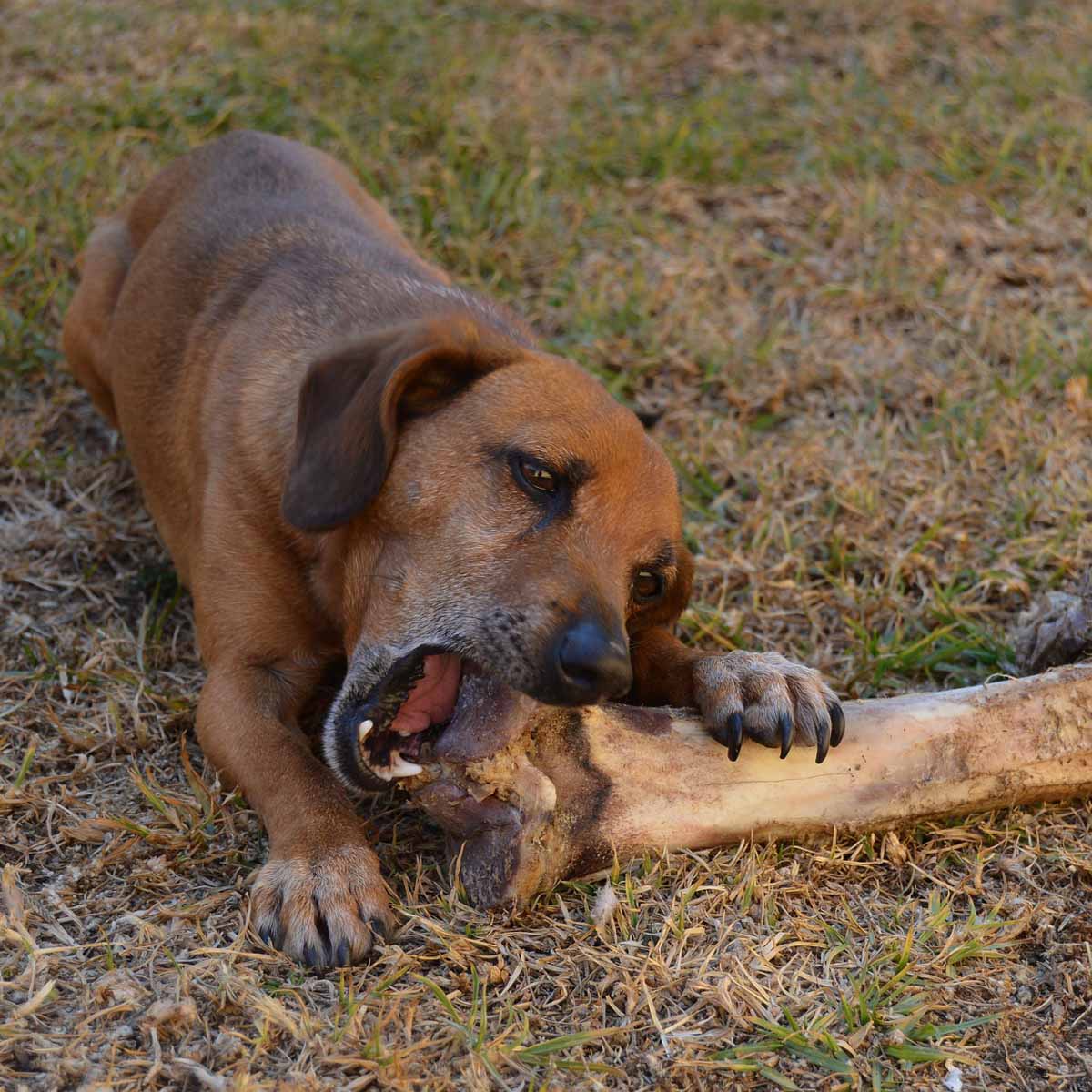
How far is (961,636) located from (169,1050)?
8.42 feet

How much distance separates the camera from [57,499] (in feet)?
14.9

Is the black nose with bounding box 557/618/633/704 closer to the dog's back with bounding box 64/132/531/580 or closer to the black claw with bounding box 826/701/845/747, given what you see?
the black claw with bounding box 826/701/845/747

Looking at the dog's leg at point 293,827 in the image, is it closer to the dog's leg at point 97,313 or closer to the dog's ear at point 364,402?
the dog's ear at point 364,402

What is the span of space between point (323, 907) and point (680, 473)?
2.36 metres

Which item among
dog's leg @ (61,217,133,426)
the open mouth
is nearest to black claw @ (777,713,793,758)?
the open mouth

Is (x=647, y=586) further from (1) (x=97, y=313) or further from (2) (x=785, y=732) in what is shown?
(1) (x=97, y=313)

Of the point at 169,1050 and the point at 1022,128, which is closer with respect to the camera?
the point at 169,1050

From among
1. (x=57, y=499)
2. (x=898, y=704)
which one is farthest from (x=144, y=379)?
(x=898, y=704)

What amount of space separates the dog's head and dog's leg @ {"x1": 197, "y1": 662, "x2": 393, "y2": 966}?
0.15 meters

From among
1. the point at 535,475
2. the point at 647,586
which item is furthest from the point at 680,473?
the point at 535,475

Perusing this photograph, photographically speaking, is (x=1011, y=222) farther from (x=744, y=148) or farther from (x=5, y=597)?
(x=5, y=597)

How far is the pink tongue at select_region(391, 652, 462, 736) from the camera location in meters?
3.00

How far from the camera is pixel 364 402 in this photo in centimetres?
296

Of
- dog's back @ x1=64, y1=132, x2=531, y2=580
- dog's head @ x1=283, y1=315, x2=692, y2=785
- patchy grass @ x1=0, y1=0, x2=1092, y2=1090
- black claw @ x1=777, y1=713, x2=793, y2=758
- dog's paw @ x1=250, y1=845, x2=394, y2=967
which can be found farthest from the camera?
dog's back @ x1=64, y1=132, x2=531, y2=580
